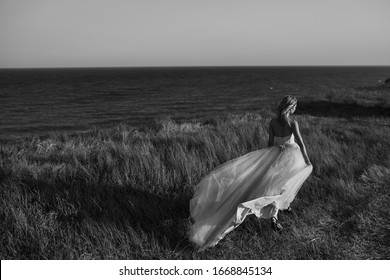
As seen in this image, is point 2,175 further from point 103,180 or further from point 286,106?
point 286,106

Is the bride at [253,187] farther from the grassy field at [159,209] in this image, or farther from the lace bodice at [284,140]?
the grassy field at [159,209]

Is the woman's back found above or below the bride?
above

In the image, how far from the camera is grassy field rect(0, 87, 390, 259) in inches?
158

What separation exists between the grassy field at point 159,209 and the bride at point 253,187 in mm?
294

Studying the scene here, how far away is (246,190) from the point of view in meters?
4.50

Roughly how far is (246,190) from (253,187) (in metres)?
0.12

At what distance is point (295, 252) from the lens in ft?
13.2

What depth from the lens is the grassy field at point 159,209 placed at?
4.01 meters

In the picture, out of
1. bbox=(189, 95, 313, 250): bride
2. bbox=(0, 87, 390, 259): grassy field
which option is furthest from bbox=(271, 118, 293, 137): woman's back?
bbox=(0, 87, 390, 259): grassy field

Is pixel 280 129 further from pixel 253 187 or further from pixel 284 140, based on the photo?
pixel 253 187

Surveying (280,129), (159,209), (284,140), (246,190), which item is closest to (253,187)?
(246,190)

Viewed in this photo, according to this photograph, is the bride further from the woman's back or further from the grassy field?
the grassy field

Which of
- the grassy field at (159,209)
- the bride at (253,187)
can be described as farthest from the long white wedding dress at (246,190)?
the grassy field at (159,209)

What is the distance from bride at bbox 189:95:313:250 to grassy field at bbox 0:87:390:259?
294mm
